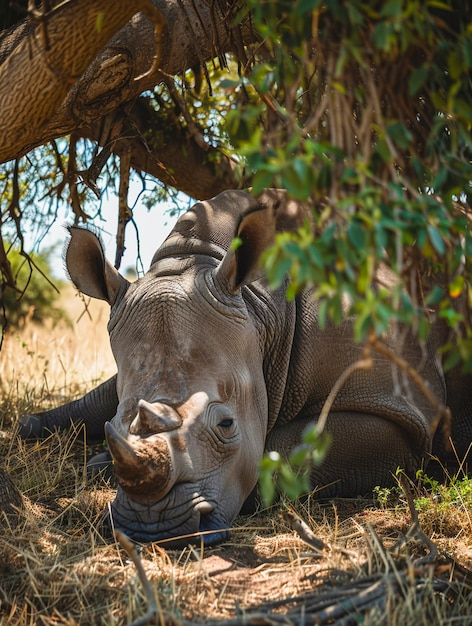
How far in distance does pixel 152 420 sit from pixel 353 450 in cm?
195

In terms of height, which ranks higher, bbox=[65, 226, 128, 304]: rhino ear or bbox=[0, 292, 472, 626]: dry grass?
bbox=[65, 226, 128, 304]: rhino ear

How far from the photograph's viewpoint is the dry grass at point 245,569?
351cm

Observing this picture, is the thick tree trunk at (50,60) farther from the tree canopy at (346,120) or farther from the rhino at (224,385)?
the rhino at (224,385)

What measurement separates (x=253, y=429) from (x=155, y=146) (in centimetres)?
350

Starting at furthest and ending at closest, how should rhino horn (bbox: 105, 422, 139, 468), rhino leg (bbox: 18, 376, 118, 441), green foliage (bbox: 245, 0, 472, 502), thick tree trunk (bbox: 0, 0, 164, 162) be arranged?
rhino leg (bbox: 18, 376, 118, 441) → thick tree trunk (bbox: 0, 0, 164, 162) → rhino horn (bbox: 105, 422, 139, 468) → green foliage (bbox: 245, 0, 472, 502)

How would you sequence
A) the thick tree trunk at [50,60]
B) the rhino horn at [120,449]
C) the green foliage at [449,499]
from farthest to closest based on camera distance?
the green foliage at [449,499] → the thick tree trunk at [50,60] → the rhino horn at [120,449]

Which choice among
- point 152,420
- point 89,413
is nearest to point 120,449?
point 152,420

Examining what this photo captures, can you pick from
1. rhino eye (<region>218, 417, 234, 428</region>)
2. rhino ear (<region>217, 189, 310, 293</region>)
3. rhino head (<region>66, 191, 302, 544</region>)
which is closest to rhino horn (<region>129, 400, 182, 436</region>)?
rhino head (<region>66, 191, 302, 544</region>)

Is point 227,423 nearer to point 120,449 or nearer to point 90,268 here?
point 120,449

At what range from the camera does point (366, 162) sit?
9.95ft

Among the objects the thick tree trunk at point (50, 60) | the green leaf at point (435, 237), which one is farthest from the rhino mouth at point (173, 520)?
the green leaf at point (435, 237)

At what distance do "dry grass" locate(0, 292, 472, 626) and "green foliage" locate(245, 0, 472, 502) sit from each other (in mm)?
1078

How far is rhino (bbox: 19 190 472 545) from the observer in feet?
14.9

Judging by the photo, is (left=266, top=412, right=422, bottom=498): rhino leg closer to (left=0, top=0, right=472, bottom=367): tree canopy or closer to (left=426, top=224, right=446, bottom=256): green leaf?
(left=0, top=0, right=472, bottom=367): tree canopy
